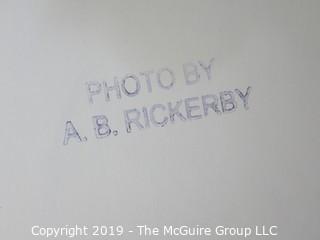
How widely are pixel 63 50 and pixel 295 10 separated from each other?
82 centimetres

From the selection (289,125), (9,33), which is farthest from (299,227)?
(9,33)

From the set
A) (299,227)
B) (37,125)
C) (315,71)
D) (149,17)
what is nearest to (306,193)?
(299,227)

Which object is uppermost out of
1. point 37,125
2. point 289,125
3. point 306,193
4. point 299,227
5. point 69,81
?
point 69,81

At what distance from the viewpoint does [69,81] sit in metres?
1.39

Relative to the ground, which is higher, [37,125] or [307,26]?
[307,26]

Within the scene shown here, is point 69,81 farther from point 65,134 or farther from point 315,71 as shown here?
point 315,71

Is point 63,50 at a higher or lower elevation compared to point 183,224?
higher

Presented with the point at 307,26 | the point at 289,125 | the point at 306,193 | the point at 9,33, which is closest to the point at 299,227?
the point at 306,193

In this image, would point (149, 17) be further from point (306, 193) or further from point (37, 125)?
point (306, 193)

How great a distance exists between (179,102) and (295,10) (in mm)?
516

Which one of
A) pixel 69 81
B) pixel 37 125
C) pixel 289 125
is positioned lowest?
pixel 289 125

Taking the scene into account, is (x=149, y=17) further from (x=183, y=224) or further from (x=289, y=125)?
(x=183, y=224)

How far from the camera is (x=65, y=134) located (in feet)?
4.62

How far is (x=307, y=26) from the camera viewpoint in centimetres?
138
